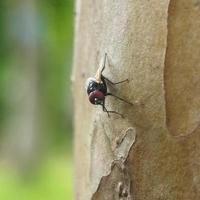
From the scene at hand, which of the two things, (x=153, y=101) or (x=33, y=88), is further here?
(x=33, y=88)

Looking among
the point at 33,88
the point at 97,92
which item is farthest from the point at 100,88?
the point at 33,88

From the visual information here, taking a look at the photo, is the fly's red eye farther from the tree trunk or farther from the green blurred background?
the green blurred background

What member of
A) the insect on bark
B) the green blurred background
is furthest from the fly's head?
the green blurred background

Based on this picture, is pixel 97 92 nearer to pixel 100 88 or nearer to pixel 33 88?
pixel 100 88

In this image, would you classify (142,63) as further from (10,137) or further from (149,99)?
(10,137)

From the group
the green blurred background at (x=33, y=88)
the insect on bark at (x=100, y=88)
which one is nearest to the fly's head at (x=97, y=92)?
the insect on bark at (x=100, y=88)

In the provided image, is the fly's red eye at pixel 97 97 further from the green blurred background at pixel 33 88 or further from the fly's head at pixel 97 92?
the green blurred background at pixel 33 88
